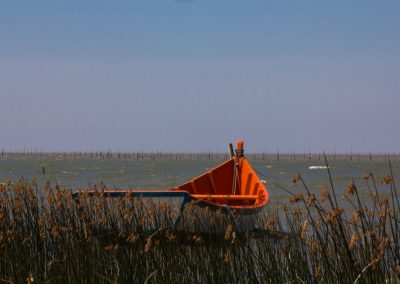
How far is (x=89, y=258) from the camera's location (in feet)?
16.4

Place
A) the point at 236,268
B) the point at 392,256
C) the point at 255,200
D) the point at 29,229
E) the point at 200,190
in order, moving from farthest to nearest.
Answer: the point at 200,190
the point at 255,200
the point at 29,229
the point at 236,268
the point at 392,256

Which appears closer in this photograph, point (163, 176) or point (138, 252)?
point (138, 252)

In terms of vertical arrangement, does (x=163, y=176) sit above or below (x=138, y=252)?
below

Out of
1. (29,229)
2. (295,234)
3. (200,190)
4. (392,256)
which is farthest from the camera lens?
(200,190)

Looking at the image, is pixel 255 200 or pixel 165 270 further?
pixel 255 200

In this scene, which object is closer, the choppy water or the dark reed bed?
the dark reed bed

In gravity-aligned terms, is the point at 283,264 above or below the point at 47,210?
below

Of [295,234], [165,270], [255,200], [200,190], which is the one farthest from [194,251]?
[200,190]

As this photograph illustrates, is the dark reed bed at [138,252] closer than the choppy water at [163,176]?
Yes

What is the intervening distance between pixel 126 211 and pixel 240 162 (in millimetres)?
7753

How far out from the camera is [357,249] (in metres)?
4.47

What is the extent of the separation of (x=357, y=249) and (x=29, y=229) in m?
2.69

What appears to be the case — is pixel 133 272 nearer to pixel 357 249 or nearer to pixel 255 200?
pixel 357 249

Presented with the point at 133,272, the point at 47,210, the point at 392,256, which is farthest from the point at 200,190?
the point at 392,256
